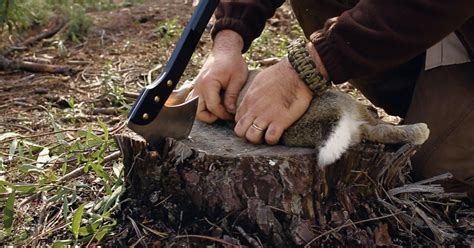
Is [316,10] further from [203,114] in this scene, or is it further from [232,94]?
[203,114]

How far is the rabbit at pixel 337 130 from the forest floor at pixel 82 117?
57 centimetres

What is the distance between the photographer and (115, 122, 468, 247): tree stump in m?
1.96

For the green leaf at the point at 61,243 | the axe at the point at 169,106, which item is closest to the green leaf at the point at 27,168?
the green leaf at the point at 61,243

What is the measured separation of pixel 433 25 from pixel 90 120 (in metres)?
2.00

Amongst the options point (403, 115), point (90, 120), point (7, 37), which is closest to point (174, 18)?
point (7, 37)

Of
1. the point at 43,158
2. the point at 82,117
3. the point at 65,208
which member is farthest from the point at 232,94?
the point at 82,117

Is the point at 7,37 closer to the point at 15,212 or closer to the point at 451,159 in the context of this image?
the point at 15,212

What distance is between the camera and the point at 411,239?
6.88 ft

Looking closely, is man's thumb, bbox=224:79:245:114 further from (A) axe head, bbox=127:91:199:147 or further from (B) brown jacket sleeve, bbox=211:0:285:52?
(B) brown jacket sleeve, bbox=211:0:285:52

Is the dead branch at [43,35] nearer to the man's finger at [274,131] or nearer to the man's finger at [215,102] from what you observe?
the man's finger at [215,102]

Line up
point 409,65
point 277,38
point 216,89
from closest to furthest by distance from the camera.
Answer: point 216,89, point 409,65, point 277,38

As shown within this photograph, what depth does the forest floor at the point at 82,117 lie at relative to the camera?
2.15 metres

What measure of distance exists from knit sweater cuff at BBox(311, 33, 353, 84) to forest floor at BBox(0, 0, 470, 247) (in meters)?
0.77

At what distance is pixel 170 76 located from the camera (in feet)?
6.63
